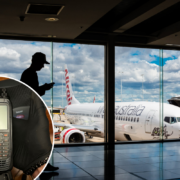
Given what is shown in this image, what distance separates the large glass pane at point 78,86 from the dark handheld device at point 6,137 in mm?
5656

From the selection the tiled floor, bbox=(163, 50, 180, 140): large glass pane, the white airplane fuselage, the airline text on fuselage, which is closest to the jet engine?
the white airplane fuselage

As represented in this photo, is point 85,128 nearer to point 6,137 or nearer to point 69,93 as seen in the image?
point 69,93

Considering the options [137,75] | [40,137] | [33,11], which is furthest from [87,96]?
[40,137]

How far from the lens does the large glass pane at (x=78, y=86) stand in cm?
626

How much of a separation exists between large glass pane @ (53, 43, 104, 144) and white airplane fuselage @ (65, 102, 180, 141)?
0.33 meters

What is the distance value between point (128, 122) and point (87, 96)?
235cm

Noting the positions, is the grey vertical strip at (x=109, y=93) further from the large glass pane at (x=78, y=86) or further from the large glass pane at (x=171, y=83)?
the large glass pane at (x=171, y=83)

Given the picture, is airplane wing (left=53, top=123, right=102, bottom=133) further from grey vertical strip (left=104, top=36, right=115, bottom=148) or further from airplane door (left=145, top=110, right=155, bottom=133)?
airplane door (left=145, top=110, right=155, bottom=133)

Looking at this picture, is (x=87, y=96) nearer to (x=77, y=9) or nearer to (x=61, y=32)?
(x=61, y=32)

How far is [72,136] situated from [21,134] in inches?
243

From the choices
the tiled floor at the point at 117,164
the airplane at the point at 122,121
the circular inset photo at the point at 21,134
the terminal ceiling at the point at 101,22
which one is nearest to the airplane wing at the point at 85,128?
the airplane at the point at 122,121

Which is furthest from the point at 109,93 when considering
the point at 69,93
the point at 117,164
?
the point at 117,164

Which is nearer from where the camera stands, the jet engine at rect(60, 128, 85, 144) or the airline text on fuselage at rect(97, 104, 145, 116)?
the jet engine at rect(60, 128, 85, 144)

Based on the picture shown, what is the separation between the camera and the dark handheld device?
47cm
